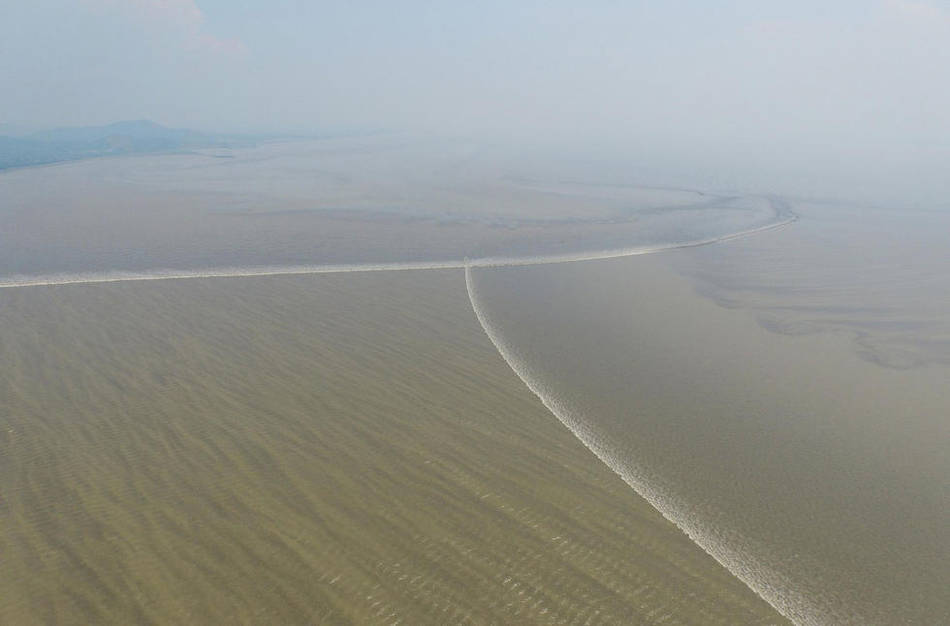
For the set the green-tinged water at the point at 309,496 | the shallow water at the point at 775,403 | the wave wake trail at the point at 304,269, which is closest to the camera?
the green-tinged water at the point at 309,496

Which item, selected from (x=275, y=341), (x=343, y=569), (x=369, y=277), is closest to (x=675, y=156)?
(x=369, y=277)

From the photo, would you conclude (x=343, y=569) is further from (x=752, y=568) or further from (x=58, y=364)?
(x=58, y=364)

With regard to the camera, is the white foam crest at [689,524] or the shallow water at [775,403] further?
the shallow water at [775,403]

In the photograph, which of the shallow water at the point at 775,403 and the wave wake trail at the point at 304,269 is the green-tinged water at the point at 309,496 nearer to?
the shallow water at the point at 775,403

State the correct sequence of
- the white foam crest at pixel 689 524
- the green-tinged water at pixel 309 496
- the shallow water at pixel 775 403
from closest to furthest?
the green-tinged water at pixel 309 496
the white foam crest at pixel 689 524
the shallow water at pixel 775 403

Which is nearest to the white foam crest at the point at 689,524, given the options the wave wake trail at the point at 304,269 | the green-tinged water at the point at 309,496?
the green-tinged water at the point at 309,496

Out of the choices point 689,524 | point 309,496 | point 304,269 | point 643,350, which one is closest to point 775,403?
point 643,350
